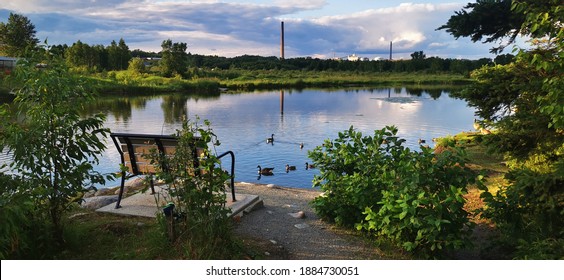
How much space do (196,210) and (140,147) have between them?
6.74ft

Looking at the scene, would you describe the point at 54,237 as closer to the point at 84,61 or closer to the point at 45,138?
the point at 45,138

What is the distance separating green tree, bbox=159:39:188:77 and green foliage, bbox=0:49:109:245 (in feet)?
197

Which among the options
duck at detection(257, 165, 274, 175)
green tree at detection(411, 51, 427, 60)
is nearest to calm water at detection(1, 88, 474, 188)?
duck at detection(257, 165, 274, 175)

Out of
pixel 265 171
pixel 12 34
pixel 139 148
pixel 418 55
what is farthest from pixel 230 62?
pixel 139 148

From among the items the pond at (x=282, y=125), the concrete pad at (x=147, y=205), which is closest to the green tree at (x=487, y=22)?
the pond at (x=282, y=125)

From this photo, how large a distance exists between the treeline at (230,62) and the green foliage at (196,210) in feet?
199

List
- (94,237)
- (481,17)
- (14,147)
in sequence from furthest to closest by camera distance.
A: (481,17), (94,237), (14,147)

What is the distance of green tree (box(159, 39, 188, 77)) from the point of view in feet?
205

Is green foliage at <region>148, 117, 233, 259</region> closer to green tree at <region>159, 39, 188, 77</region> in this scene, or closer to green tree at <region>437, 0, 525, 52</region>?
green tree at <region>437, 0, 525, 52</region>

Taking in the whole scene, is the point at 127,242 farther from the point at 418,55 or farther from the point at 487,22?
the point at 418,55

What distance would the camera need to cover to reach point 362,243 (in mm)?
4762

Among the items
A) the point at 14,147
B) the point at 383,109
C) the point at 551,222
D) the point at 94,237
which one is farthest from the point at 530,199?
the point at 383,109

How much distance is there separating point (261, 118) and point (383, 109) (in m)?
9.87

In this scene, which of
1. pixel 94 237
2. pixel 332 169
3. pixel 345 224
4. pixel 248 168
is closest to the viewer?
pixel 94 237
